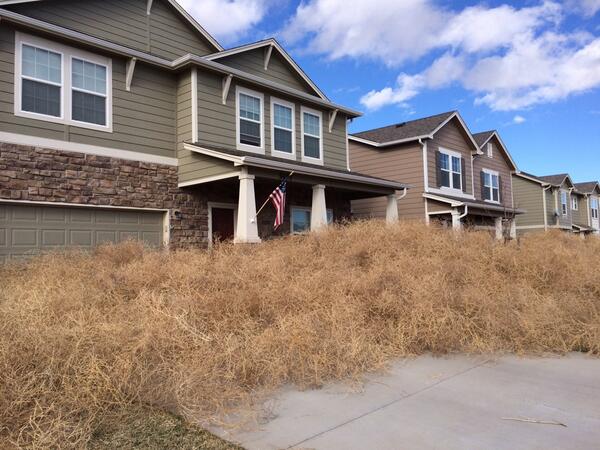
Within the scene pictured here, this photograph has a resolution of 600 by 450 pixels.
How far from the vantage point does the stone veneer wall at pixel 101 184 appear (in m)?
9.80

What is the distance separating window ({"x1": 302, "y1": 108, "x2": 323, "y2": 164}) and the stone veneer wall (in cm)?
396

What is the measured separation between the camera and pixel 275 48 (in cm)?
1504

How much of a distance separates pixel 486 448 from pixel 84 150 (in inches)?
400

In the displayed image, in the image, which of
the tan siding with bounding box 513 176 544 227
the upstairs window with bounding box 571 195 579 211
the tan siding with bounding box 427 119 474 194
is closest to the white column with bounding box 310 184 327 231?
the tan siding with bounding box 427 119 474 194

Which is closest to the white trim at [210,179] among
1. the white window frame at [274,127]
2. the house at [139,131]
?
the house at [139,131]

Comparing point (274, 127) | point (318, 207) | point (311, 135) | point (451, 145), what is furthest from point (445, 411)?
point (451, 145)

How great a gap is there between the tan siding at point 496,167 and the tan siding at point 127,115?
51.5 ft

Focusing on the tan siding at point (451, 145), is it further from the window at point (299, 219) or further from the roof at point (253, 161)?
the roof at point (253, 161)

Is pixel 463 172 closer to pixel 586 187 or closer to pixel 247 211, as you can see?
pixel 247 211

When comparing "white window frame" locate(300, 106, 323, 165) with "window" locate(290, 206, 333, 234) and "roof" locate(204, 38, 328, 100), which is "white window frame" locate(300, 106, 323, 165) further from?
"window" locate(290, 206, 333, 234)

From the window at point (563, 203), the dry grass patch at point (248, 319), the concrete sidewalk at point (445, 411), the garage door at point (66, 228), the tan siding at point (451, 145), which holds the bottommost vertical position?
the concrete sidewalk at point (445, 411)

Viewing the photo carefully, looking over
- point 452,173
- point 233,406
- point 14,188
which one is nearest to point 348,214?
point 452,173

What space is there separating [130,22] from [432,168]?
12.5m

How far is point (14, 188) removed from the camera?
31.8 feet
